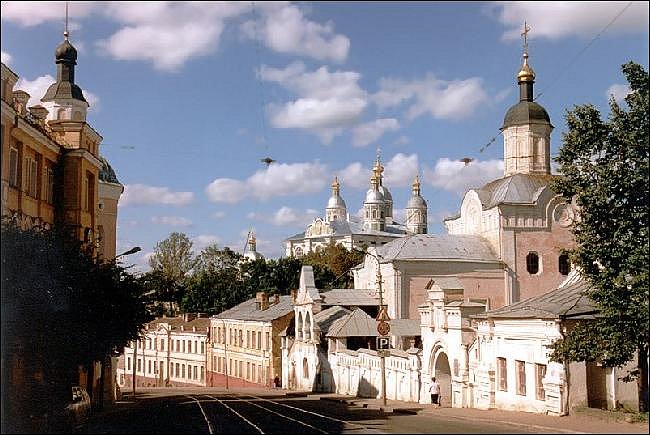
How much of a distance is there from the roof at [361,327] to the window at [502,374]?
17.7 metres

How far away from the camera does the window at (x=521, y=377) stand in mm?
24469

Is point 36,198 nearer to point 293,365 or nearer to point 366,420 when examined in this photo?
point 366,420

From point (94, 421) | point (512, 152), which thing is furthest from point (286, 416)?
point (512, 152)

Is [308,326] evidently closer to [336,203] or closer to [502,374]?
[502,374]

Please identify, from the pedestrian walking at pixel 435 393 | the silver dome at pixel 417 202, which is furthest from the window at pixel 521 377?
the silver dome at pixel 417 202

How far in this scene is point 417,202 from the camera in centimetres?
12588

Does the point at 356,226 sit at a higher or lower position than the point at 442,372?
higher

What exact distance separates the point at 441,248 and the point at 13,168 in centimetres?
3163

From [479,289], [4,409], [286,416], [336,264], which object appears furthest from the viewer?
[336,264]

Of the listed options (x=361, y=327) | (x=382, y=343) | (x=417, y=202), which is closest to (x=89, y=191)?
(x=382, y=343)

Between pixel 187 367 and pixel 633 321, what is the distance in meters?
59.3

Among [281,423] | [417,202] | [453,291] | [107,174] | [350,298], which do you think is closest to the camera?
[281,423]

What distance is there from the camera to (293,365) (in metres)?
52.2

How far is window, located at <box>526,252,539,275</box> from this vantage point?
171ft
